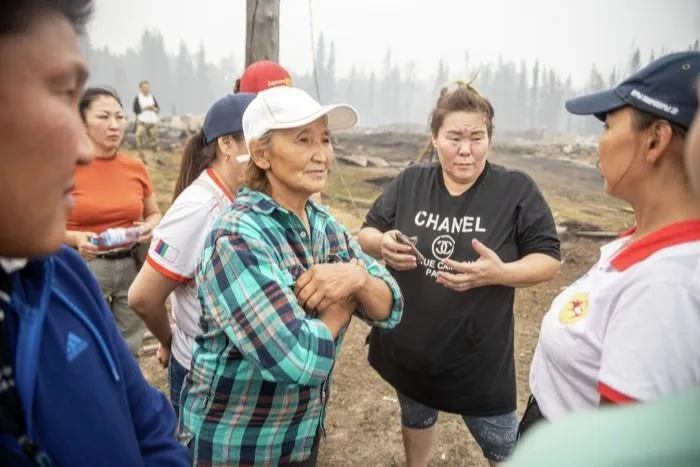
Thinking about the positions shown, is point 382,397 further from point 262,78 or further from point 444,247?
point 262,78

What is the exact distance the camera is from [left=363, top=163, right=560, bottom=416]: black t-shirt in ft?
8.46

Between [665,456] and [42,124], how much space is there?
3.21 feet

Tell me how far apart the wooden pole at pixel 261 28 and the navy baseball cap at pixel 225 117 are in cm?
225

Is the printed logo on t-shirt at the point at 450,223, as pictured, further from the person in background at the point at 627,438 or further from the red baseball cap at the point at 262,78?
the person in background at the point at 627,438

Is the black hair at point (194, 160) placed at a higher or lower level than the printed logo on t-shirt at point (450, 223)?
higher

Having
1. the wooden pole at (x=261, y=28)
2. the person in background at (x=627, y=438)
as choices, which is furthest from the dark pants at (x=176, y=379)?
the wooden pole at (x=261, y=28)

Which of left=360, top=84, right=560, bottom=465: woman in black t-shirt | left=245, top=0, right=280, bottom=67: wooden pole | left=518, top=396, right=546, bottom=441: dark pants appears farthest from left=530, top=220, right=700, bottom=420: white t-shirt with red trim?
left=245, top=0, right=280, bottom=67: wooden pole

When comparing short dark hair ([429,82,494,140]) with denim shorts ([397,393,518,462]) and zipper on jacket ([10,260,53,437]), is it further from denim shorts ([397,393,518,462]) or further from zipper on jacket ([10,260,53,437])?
zipper on jacket ([10,260,53,437])

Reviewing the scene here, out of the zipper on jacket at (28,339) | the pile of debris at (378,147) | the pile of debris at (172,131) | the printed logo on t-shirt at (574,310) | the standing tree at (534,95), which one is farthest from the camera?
the standing tree at (534,95)

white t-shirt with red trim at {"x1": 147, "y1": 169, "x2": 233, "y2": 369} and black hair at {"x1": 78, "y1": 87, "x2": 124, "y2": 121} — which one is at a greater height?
black hair at {"x1": 78, "y1": 87, "x2": 124, "y2": 121}

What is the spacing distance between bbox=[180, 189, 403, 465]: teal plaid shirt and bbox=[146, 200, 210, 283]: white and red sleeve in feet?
1.46

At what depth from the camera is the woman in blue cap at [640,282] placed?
1.21 meters

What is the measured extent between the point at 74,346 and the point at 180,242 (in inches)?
46.4

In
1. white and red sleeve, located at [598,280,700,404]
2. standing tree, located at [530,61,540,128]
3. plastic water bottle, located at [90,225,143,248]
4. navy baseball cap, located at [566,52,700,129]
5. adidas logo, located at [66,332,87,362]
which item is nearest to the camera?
adidas logo, located at [66,332,87,362]
